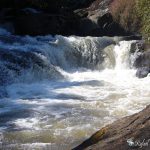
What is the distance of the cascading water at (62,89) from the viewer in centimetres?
934

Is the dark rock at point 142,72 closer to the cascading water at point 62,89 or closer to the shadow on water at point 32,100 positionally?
the cascading water at point 62,89

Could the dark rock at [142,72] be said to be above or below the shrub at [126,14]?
below

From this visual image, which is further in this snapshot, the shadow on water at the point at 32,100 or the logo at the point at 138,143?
the shadow on water at the point at 32,100

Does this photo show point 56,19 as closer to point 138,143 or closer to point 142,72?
point 142,72

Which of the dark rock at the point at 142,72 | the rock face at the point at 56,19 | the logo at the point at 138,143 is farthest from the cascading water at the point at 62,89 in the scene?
the logo at the point at 138,143

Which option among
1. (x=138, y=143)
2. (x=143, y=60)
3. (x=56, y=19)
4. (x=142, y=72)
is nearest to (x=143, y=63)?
(x=143, y=60)

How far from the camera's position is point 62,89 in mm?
14375

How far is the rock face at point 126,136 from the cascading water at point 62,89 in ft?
10.1

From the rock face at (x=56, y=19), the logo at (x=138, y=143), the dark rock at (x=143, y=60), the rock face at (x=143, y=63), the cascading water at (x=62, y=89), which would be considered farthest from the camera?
the rock face at (x=56, y=19)

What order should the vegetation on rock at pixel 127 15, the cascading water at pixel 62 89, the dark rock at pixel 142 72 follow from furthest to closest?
1. the vegetation on rock at pixel 127 15
2. the dark rock at pixel 142 72
3. the cascading water at pixel 62 89

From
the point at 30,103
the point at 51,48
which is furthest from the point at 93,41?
the point at 30,103

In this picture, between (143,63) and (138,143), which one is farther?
(143,63)

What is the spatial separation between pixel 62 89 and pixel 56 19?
827cm

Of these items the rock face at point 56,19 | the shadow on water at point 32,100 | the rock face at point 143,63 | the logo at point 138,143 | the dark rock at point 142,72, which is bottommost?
the shadow on water at point 32,100
